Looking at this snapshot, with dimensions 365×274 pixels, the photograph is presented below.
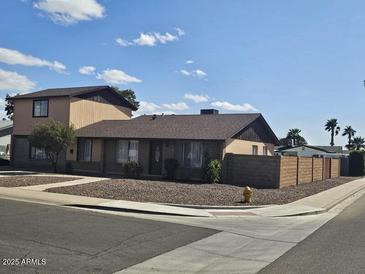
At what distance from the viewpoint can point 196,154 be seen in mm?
26828

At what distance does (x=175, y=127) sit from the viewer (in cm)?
2911

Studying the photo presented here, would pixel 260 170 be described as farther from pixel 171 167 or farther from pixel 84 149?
pixel 84 149

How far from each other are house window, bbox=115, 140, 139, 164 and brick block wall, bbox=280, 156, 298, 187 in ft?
29.1

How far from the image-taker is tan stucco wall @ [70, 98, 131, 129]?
3133 centimetres

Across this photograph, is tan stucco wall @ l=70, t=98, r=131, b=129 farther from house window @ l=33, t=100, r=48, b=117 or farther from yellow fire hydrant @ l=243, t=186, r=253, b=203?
yellow fire hydrant @ l=243, t=186, r=253, b=203

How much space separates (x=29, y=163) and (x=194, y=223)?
22891 millimetres

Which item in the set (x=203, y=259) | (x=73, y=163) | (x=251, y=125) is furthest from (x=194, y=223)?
(x=73, y=163)

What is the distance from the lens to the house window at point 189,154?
87.7 feet

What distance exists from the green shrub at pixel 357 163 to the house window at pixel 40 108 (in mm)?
31218

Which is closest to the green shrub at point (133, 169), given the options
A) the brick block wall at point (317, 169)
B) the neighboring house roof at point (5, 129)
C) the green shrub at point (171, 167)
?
the green shrub at point (171, 167)

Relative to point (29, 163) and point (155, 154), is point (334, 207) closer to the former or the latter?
point (155, 154)

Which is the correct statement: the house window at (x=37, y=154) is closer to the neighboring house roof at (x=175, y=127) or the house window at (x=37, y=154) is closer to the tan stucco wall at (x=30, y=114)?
the tan stucco wall at (x=30, y=114)

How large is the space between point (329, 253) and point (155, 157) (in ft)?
64.3

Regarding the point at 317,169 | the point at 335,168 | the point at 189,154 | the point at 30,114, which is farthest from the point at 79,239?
the point at 335,168
